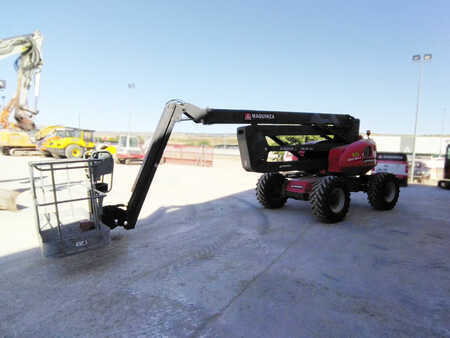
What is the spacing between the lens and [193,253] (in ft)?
14.9

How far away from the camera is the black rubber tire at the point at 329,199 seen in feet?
20.3

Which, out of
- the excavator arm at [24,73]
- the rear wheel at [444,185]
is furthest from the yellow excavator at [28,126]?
the rear wheel at [444,185]

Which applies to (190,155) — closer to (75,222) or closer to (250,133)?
(250,133)

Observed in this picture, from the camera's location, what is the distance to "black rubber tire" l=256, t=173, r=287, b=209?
753cm

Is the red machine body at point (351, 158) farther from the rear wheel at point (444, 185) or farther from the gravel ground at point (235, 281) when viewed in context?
the rear wheel at point (444, 185)

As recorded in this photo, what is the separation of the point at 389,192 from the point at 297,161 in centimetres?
293

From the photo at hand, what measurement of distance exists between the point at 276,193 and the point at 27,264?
550cm

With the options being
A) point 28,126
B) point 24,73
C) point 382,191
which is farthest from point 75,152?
point 382,191

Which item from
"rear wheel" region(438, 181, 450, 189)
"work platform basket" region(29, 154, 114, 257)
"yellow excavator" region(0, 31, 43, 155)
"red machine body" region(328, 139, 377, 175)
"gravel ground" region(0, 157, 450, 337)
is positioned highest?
"yellow excavator" region(0, 31, 43, 155)

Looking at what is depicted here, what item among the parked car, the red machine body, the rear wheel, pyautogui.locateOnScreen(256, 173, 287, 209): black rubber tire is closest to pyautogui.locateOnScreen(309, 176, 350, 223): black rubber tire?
the red machine body

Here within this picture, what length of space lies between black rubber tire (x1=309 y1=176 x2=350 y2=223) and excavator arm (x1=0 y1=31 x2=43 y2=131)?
69.0 ft

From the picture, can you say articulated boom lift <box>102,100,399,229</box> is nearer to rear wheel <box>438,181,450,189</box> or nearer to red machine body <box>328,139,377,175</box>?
red machine body <box>328,139,377,175</box>

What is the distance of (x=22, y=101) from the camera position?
20531mm

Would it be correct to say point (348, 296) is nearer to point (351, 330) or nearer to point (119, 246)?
point (351, 330)
